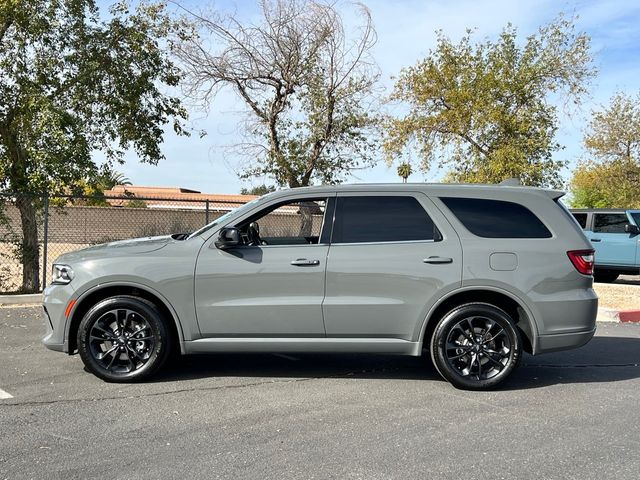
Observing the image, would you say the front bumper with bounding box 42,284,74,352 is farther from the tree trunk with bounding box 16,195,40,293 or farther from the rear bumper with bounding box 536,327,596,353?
the tree trunk with bounding box 16,195,40,293

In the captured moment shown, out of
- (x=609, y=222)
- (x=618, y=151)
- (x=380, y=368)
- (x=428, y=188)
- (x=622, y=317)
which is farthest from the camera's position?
(x=618, y=151)

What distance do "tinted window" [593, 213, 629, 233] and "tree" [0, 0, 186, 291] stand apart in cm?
1137

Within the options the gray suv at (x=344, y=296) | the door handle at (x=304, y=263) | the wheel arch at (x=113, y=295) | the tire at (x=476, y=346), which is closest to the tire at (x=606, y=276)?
the gray suv at (x=344, y=296)

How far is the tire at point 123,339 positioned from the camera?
5.61m

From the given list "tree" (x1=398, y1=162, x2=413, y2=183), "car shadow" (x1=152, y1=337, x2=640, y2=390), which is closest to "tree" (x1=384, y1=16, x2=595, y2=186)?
"tree" (x1=398, y1=162, x2=413, y2=183)

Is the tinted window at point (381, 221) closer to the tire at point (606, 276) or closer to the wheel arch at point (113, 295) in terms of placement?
the wheel arch at point (113, 295)

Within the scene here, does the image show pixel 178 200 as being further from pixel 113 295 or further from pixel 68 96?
pixel 113 295

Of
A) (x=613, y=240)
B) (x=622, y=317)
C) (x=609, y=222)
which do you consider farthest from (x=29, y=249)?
(x=609, y=222)

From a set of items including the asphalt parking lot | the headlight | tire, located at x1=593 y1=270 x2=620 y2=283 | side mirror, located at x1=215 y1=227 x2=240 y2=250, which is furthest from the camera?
tire, located at x1=593 y1=270 x2=620 y2=283

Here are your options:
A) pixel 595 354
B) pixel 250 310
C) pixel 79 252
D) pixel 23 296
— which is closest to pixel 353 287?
pixel 250 310

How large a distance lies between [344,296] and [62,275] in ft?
8.53

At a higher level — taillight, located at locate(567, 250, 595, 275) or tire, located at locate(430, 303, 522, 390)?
taillight, located at locate(567, 250, 595, 275)

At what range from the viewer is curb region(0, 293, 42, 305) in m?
10.3

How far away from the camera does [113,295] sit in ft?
19.0
